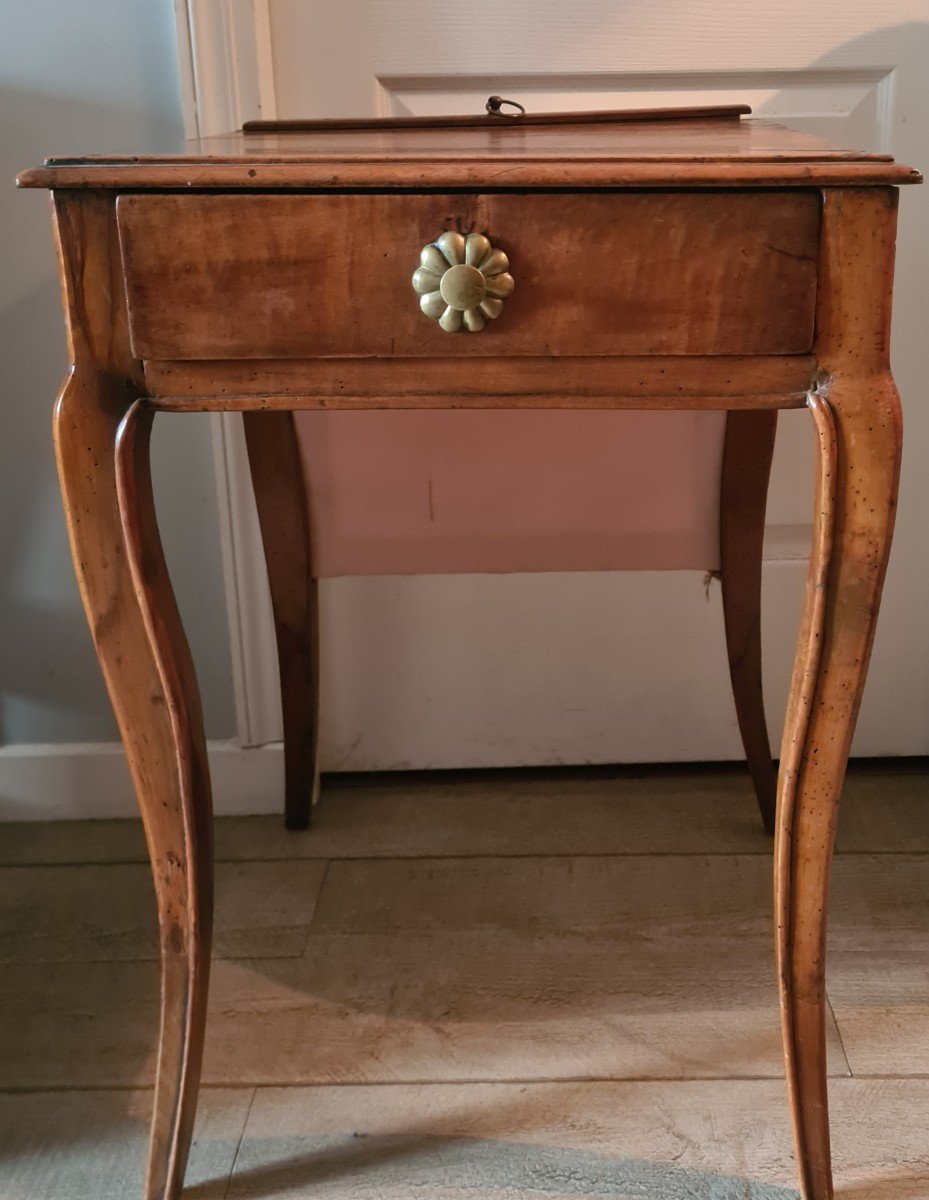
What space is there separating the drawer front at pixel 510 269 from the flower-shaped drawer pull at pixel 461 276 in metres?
0.01

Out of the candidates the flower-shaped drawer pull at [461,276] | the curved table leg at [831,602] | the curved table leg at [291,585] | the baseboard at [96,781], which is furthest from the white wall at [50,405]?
the curved table leg at [831,602]

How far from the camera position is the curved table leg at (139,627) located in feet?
2.33

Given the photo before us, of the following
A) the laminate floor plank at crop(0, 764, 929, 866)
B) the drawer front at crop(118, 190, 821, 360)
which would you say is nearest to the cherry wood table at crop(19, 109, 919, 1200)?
the drawer front at crop(118, 190, 821, 360)

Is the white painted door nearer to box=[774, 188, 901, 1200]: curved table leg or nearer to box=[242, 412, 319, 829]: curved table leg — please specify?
box=[242, 412, 319, 829]: curved table leg

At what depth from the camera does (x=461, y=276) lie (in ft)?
2.21

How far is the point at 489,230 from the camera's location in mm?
684

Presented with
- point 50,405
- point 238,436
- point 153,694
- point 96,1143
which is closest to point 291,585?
point 238,436

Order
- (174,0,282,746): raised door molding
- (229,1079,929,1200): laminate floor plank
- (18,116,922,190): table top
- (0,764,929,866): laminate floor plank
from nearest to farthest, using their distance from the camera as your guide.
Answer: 1. (18,116,922,190): table top
2. (229,1079,929,1200): laminate floor plank
3. (174,0,282,746): raised door molding
4. (0,764,929,866): laminate floor plank

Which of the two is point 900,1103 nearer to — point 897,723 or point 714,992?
point 714,992

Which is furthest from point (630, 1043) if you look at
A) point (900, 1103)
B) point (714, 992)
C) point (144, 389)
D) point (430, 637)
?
point (144, 389)

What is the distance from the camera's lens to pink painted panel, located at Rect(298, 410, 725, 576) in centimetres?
119

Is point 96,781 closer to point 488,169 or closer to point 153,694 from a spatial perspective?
point 153,694

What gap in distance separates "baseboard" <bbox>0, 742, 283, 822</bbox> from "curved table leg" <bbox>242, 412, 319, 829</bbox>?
58mm

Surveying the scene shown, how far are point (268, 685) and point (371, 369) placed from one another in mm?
728
